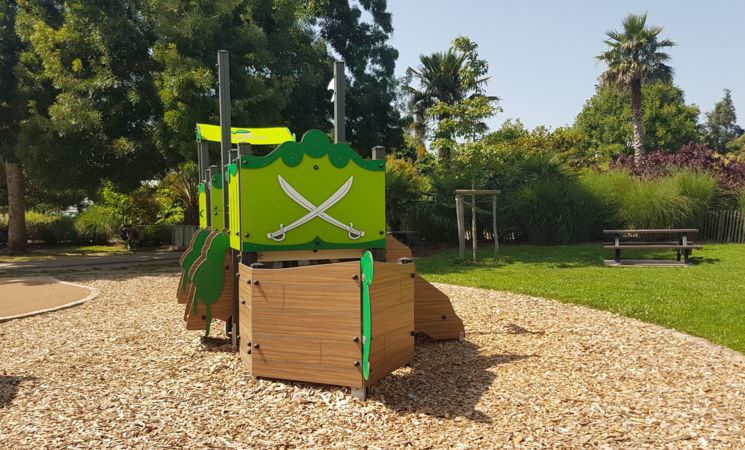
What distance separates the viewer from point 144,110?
13.9 metres

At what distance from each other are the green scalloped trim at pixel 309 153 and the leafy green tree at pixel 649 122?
1719 inches

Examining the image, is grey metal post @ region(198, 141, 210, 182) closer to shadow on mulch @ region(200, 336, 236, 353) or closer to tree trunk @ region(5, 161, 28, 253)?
shadow on mulch @ region(200, 336, 236, 353)

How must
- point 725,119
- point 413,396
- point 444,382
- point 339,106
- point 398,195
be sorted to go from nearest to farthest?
point 413,396, point 444,382, point 339,106, point 398,195, point 725,119

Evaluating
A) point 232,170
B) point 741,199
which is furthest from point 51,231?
point 741,199

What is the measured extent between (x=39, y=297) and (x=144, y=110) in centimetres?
697

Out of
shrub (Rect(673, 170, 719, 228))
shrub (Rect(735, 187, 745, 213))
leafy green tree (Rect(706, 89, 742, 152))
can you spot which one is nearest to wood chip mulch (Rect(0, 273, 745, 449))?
shrub (Rect(673, 170, 719, 228))

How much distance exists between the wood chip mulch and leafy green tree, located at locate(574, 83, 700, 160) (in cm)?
4299

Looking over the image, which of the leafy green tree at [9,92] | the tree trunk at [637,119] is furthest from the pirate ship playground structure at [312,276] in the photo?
the tree trunk at [637,119]

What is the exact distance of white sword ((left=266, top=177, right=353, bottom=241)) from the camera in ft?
13.7

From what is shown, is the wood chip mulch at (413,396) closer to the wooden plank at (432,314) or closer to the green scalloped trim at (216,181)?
the wooden plank at (432,314)

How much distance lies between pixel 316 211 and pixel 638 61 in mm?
31483

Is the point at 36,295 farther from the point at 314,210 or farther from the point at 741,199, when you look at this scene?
the point at 741,199

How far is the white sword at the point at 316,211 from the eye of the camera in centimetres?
417

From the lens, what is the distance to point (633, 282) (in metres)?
8.60
